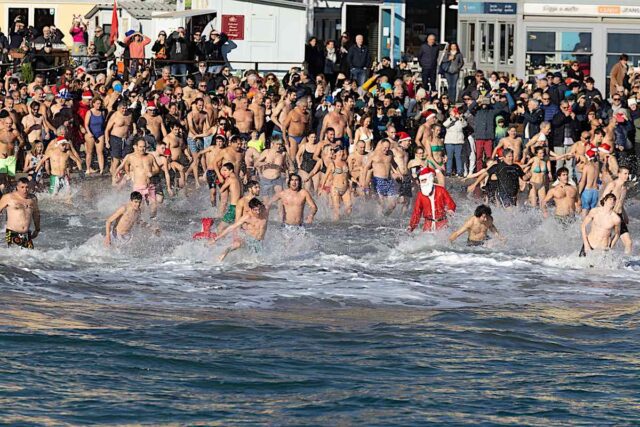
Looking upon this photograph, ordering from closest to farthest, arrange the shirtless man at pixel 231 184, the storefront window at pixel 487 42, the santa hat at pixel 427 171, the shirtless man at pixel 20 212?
the shirtless man at pixel 20 212 → the santa hat at pixel 427 171 → the shirtless man at pixel 231 184 → the storefront window at pixel 487 42

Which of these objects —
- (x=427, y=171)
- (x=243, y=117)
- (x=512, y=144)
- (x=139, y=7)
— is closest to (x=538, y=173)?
(x=512, y=144)

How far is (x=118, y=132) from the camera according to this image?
90.9 feet

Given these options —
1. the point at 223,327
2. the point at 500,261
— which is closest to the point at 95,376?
the point at 223,327

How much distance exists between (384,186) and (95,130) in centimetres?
588

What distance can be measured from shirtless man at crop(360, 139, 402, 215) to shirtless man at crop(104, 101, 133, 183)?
15.7ft

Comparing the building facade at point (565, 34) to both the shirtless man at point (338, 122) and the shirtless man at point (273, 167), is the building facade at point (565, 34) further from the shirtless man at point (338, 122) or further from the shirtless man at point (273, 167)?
A: the shirtless man at point (273, 167)

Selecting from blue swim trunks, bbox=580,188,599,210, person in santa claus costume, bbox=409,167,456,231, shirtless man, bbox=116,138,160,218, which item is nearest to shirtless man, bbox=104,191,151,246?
shirtless man, bbox=116,138,160,218

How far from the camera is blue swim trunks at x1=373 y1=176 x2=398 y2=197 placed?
25612mm

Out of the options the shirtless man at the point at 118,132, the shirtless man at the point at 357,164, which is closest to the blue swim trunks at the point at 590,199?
the shirtless man at the point at 357,164

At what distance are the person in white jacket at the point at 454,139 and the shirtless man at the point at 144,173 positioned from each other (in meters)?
6.03

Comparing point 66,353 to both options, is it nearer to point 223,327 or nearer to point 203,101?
point 223,327

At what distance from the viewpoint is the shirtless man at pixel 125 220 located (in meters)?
21.4

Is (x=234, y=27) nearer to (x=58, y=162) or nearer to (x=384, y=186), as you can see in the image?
(x=58, y=162)

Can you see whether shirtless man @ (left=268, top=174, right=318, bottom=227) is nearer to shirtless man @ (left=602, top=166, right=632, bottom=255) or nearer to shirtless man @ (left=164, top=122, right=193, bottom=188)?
shirtless man @ (left=164, top=122, right=193, bottom=188)
